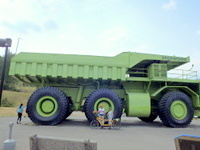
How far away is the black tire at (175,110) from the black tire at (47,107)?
5421 millimetres

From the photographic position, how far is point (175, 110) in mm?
9250

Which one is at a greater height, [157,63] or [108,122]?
[157,63]

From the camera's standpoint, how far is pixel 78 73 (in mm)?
9070

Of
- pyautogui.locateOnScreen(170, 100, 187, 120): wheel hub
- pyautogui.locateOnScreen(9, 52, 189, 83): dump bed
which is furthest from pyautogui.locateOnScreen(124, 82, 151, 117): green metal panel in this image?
pyautogui.locateOnScreen(170, 100, 187, 120): wheel hub

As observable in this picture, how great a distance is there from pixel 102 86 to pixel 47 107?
3.42 metres

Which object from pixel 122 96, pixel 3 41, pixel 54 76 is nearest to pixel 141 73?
pixel 122 96

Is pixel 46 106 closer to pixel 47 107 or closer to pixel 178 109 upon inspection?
pixel 47 107

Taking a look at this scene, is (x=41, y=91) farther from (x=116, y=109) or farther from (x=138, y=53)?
(x=138, y=53)

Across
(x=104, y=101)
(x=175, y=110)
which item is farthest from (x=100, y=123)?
(x=175, y=110)

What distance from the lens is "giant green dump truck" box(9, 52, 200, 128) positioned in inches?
344

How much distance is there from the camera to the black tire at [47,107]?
8.55 metres

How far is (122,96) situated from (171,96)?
2.82m

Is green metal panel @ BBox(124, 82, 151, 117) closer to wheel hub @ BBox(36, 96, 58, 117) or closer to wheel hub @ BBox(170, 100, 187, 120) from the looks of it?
wheel hub @ BBox(170, 100, 187, 120)

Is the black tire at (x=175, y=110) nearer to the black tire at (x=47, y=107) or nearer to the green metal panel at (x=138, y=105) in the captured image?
the green metal panel at (x=138, y=105)
